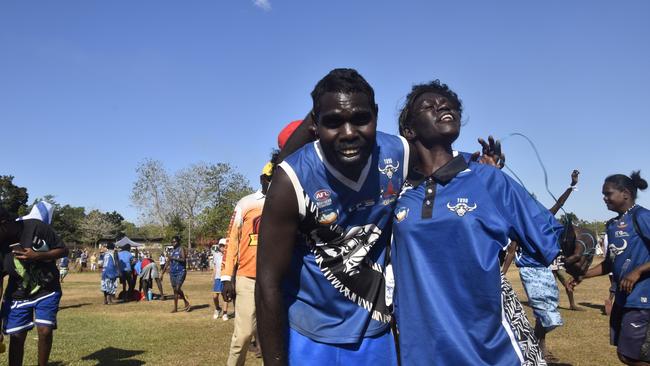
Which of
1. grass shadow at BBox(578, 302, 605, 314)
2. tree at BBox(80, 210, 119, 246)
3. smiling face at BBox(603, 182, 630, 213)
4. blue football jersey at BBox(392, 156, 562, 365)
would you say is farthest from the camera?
tree at BBox(80, 210, 119, 246)

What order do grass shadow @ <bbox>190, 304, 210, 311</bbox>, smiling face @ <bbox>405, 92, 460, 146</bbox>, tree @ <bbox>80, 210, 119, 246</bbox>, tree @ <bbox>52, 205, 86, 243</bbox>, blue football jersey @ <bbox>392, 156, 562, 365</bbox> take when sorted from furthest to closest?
tree @ <bbox>80, 210, 119, 246</bbox> < tree @ <bbox>52, 205, 86, 243</bbox> < grass shadow @ <bbox>190, 304, 210, 311</bbox> < smiling face @ <bbox>405, 92, 460, 146</bbox> < blue football jersey @ <bbox>392, 156, 562, 365</bbox>

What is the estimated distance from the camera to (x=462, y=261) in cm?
247

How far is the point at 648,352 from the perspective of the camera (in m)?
5.23

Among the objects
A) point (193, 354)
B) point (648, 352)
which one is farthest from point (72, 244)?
point (648, 352)

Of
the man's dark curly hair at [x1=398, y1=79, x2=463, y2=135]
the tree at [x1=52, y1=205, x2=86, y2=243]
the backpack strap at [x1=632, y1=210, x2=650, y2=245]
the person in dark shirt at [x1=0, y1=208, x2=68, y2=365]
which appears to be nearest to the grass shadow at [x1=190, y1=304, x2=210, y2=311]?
the person in dark shirt at [x1=0, y1=208, x2=68, y2=365]

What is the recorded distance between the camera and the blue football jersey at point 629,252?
5.43 m

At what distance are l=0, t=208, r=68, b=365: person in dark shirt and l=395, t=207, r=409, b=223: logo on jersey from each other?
5156 mm

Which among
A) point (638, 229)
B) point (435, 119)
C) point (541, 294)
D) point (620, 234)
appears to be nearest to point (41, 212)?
point (435, 119)

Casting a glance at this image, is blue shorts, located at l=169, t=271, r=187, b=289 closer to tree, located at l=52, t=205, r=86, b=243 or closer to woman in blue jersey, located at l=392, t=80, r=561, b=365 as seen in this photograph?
woman in blue jersey, located at l=392, t=80, r=561, b=365

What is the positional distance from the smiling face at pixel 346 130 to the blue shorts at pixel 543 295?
5.92m

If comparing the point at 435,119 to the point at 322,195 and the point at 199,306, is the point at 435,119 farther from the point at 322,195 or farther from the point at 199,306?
the point at 199,306

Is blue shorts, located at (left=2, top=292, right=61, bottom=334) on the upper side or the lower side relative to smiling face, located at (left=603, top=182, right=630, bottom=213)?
lower

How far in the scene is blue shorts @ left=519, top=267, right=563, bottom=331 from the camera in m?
7.33

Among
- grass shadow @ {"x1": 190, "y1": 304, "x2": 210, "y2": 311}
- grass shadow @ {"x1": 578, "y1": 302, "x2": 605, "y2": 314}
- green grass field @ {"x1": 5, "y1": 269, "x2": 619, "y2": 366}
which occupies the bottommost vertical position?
green grass field @ {"x1": 5, "y1": 269, "x2": 619, "y2": 366}
